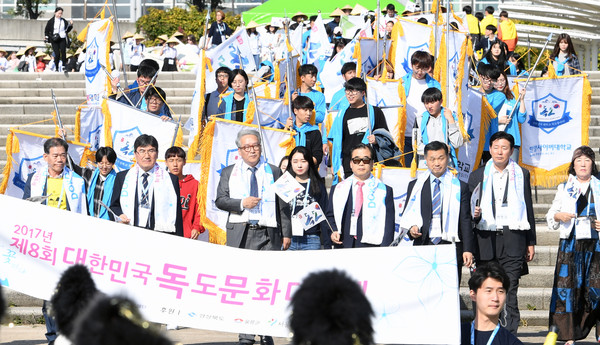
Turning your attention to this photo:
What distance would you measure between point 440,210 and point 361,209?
619mm

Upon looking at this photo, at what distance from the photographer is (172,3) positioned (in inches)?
1436

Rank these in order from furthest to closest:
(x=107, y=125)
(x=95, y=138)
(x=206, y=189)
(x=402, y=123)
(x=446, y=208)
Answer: (x=95, y=138) → (x=107, y=125) → (x=402, y=123) → (x=206, y=189) → (x=446, y=208)

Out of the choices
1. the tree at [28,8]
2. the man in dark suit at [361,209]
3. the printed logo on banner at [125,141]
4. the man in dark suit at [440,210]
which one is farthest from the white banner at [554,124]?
the tree at [28,8]

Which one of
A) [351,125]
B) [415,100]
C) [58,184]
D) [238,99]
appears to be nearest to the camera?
[58,184]

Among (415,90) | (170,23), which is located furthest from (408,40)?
(170,23)

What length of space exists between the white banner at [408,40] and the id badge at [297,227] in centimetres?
463

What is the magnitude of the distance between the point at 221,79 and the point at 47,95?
24.7ft

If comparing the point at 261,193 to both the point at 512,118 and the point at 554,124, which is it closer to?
the point at 512,118

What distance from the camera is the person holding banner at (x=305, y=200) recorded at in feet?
27.9

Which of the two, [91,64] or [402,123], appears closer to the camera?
[402,123]

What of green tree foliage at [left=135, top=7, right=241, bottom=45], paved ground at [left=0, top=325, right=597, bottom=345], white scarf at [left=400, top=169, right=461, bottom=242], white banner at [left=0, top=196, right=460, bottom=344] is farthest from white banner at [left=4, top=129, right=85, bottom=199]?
green tree foliage at [left=135, top=7, right=241, bottom=45]

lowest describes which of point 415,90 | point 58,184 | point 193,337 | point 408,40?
point 193,337

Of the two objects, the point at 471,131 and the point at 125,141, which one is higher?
the point at 471,131

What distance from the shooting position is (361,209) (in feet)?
27.2
